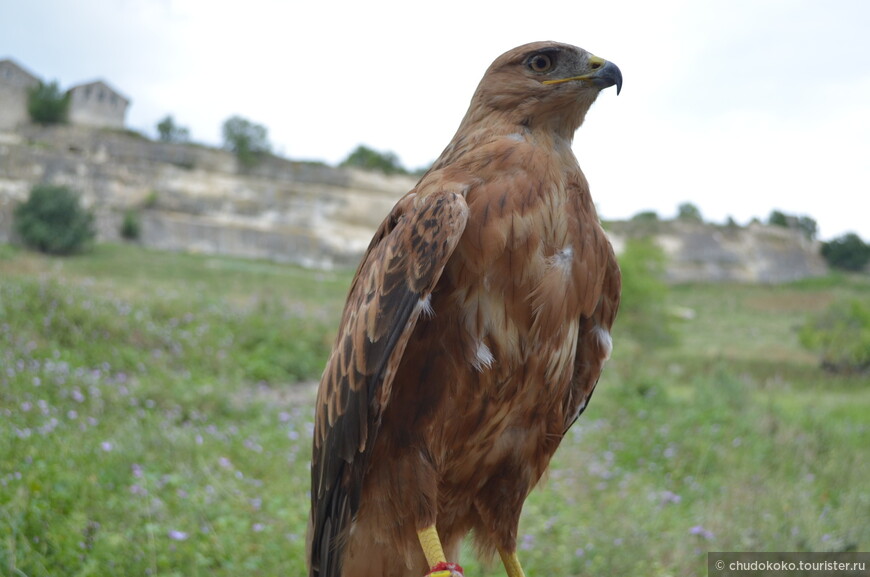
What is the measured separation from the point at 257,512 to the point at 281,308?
8.46 meters

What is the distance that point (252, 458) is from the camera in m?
5.43

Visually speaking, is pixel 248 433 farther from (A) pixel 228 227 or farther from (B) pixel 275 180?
(B) pixel 275 180

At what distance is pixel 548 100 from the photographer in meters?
2.38

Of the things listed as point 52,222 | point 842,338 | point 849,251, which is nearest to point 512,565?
point 842,338

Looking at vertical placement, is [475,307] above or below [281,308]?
above

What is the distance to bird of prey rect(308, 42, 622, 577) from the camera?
2.07 metres

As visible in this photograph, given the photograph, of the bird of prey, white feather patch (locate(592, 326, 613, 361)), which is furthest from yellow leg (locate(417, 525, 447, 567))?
white feather patch (locate(592, 326, 613, 361))

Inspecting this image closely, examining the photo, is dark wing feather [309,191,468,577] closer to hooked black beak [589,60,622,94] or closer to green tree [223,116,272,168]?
hooked black beak [589,60,622,94]

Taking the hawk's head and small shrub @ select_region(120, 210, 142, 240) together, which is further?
small shrub @ select_region(120, 210, 142, 240)

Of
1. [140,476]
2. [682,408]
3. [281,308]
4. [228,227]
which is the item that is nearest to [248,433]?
[140,476]

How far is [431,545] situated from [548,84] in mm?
1573

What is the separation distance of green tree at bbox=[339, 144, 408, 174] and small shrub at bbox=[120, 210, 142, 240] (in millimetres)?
15336

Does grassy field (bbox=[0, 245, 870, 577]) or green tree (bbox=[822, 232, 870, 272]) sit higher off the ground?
green tree (bbox=[822, 232, 870, 272])

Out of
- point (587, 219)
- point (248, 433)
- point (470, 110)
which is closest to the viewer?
point (587, 219)
